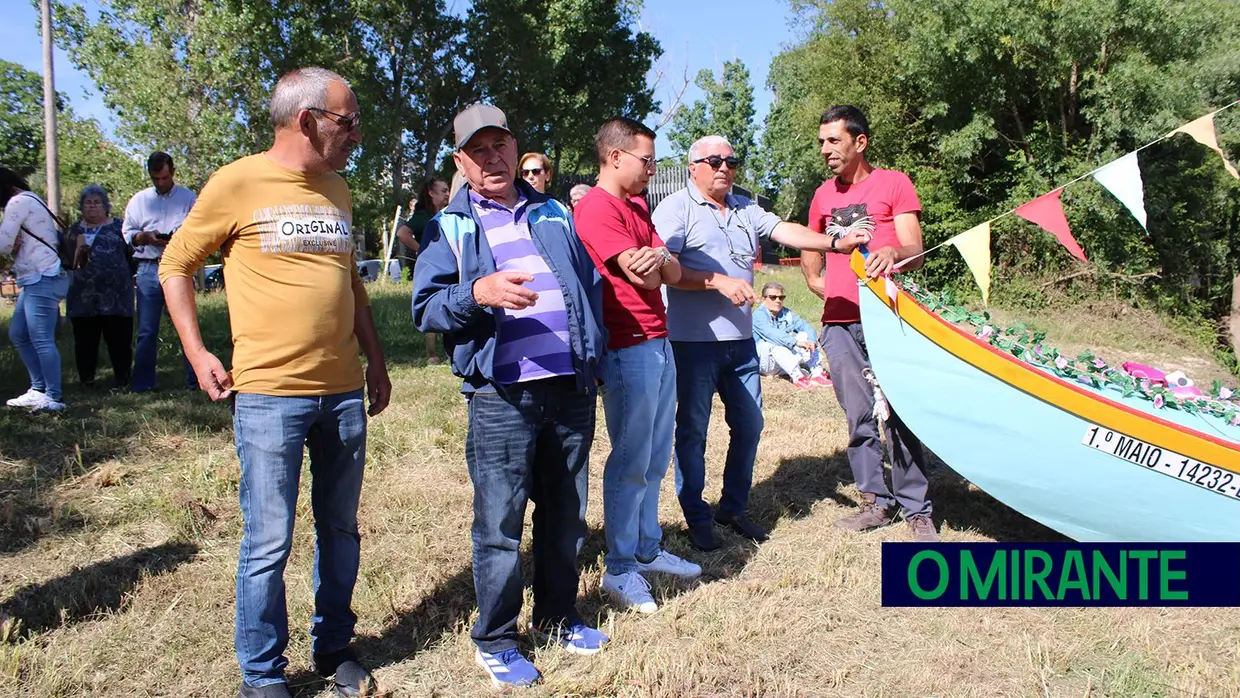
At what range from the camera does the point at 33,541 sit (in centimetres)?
410

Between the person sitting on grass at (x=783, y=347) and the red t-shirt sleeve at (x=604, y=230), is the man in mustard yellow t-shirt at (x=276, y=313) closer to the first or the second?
the red t-shirt sleeve at (x=604, y=230)

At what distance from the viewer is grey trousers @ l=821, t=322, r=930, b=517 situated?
4281 mm

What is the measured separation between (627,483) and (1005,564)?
1.77 meters

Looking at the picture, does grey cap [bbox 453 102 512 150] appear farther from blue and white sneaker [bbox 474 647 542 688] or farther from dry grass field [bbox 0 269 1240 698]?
dry grass field [bbox 0 269 1240 698]

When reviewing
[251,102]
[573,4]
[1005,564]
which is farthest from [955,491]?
[573,4]

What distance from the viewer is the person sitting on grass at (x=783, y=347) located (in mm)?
8383

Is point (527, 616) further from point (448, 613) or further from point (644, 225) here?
point (644, 225)

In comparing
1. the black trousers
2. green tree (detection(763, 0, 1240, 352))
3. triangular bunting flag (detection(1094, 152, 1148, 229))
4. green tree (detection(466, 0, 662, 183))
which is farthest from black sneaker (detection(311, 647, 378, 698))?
green tree (detection(466, 0, 662, 183))

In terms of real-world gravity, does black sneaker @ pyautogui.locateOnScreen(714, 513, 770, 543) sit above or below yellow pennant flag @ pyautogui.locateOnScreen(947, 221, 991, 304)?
below

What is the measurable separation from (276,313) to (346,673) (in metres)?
1.19

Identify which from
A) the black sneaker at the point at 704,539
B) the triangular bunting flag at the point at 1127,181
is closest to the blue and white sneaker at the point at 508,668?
the black sneaker at the point at 704,539

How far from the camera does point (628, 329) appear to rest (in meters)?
3.38

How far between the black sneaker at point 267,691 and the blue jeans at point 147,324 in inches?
172

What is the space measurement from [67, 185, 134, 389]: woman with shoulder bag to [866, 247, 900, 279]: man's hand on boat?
5.51m
